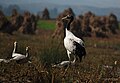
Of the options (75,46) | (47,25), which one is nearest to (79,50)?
(75,46)

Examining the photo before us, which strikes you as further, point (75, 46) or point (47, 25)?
point (47, 25)

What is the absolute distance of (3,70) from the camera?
10.7 meters

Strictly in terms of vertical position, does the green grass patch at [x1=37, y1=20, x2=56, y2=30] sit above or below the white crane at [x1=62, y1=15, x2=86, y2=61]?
below

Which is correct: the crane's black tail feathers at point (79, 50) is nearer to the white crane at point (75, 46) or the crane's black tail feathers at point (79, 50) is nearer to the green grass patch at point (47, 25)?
the white crane at point (75, 46)

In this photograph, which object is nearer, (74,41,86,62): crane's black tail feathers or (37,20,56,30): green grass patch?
(74,41,86,62): crane's black tail feathers

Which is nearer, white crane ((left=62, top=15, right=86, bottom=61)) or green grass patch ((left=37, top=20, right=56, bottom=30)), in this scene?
white crane ((left=62, top=15, right=86, bottom=61))

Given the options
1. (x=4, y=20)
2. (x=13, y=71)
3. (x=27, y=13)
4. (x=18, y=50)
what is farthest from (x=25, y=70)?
(x=27, y=13)

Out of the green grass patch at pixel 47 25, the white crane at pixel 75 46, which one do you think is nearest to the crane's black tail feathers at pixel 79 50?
the white crane at pixel 75 46

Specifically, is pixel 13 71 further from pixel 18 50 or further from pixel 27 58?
pixel 18 50

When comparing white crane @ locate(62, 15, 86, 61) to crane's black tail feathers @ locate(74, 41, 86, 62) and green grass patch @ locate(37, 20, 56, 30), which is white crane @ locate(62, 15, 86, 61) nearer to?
crane's black tail feathers @ locate(74, 41, 86, 62)

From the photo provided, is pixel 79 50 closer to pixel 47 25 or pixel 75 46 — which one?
pixel 75 46

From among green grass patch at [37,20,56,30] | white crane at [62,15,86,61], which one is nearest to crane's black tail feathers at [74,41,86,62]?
white crane at [62,15,86,61]

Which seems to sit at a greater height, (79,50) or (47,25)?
(79,50)

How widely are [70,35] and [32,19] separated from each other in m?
44.3
